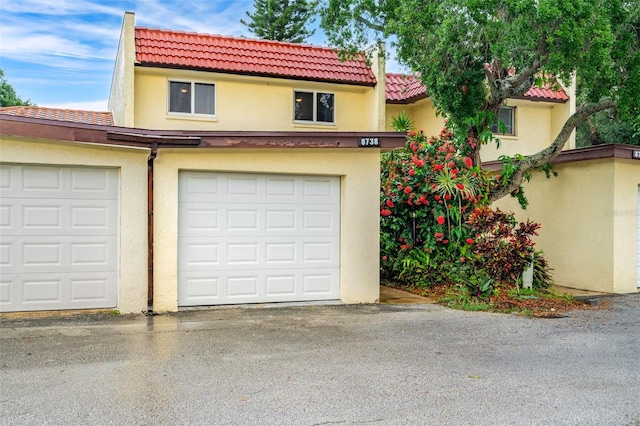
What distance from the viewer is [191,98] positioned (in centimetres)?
1580

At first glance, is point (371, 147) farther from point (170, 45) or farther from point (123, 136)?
point (170, 45)

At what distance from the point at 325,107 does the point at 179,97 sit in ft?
14.4

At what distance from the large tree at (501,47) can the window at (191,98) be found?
4667 millimetres

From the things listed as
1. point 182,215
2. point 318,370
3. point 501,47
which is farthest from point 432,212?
point 318,370

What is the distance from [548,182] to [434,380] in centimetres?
916

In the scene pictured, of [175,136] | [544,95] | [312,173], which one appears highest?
[544,95]

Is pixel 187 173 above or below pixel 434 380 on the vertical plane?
above

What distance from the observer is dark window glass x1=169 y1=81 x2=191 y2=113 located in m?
15.6

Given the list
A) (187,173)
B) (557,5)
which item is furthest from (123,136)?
(557,5)

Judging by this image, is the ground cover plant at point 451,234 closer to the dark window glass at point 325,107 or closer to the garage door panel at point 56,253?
the dark window glass at point 325,107

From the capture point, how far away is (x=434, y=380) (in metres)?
5.45

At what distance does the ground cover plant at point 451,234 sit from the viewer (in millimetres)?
10406

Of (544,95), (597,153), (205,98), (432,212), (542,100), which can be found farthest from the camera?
(542,100)

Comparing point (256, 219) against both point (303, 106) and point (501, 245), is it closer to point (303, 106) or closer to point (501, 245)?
point (501, 245)
